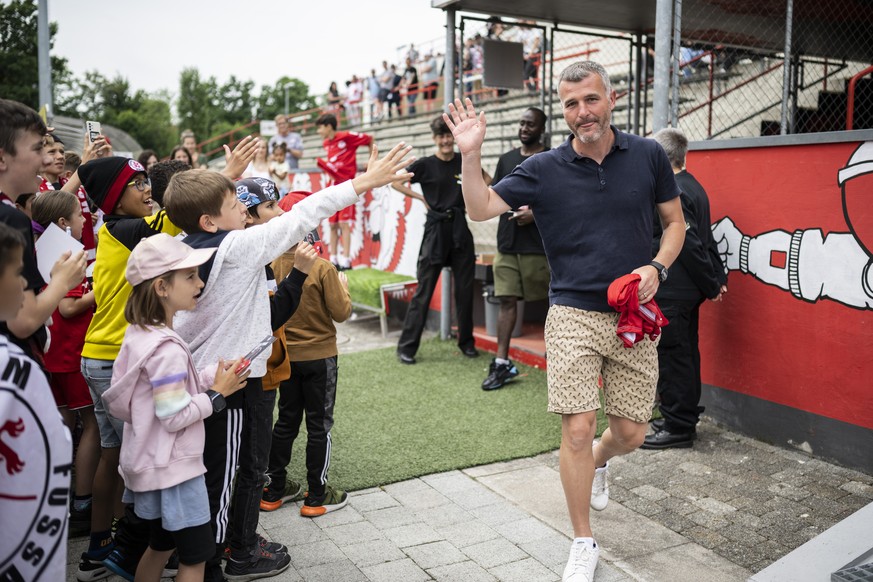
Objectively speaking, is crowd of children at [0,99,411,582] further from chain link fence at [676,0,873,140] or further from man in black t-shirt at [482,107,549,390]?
chain link fence at [676,0,873,140]

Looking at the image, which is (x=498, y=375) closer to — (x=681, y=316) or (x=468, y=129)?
(x=681, y=316)

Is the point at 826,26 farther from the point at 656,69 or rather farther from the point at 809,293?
the point at 809,293

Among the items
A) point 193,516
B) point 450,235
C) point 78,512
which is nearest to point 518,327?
point 450,235

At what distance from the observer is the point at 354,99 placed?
91.0ft

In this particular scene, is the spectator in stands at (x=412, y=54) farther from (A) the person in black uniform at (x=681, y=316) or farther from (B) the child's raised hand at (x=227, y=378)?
(B) the child's raised hand at (x=227, y=378)

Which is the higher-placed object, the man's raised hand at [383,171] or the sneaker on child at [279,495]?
the man's raised hand at [383,171]

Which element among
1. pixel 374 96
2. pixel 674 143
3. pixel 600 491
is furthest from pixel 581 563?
pixel 374 96

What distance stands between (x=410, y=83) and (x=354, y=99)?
5261mm

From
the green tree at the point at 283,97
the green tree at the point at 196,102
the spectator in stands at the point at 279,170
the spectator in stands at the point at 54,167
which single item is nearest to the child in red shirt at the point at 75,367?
the spectator in stands at the point at 54,167

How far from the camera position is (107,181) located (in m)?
3.52

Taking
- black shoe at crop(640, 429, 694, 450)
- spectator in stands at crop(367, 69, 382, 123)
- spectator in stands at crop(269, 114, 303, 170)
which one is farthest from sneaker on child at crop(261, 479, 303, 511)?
spectator in stands at crop(367, 69, 382, 123)

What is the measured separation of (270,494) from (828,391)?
345 cm

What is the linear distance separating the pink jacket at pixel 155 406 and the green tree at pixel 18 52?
26655 mm

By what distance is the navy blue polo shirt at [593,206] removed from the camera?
137 inches
